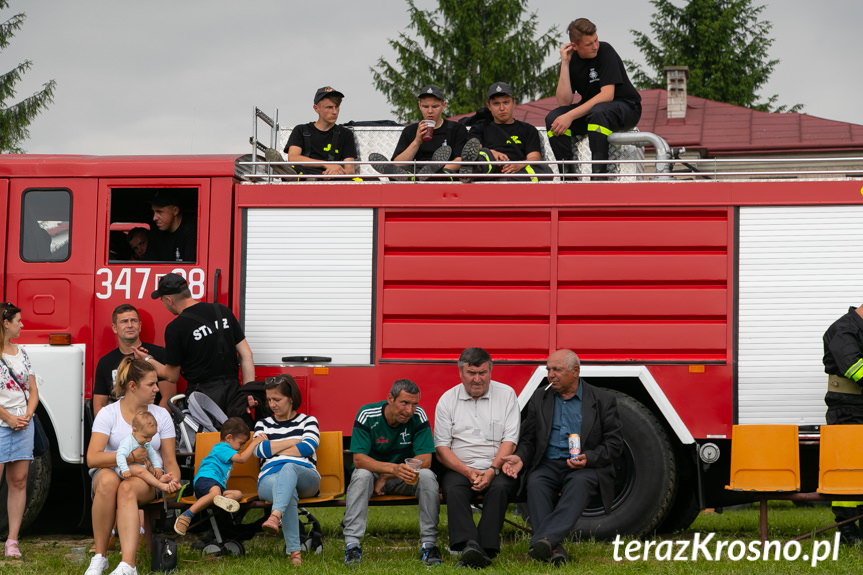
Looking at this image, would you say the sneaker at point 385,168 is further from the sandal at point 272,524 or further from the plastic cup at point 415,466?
the sandal at point 272,524

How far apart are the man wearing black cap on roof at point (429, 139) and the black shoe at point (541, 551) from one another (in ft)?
10.9

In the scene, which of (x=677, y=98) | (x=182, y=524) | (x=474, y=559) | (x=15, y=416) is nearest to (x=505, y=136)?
(x=474, y=559)

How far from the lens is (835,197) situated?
7.55m

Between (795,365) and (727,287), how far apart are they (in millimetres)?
750

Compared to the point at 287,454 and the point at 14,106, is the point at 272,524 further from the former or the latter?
the point at 14,106

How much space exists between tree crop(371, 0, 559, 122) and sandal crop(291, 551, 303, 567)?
71.8 feet

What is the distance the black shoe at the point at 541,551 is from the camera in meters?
6.56

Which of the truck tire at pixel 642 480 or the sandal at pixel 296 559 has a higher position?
the truck tire at pixel 642 480

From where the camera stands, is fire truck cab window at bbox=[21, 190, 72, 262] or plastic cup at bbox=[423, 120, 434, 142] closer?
fire truck cab window at bbox=[21, 190, 72, 262]

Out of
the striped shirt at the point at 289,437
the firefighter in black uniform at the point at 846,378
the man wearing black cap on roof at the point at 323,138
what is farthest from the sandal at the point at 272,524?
the firefighter in black uniform at the point at 846,378

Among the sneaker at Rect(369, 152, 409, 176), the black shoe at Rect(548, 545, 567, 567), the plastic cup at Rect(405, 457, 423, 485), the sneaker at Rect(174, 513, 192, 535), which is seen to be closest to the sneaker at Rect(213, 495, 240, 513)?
the sneaker at Rect(174, 513, 192, 535)

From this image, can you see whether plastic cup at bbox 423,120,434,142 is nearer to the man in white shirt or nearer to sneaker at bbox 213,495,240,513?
the man in white shirt

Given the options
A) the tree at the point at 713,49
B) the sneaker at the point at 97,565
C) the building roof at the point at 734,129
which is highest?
the tree at the point at 713,49

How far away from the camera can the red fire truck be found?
7516 mm
